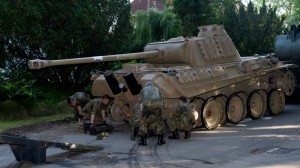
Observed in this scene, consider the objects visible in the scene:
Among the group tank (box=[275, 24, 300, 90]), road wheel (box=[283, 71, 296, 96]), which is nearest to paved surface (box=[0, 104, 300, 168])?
road wheel (box=[283, 71, 296, 96])

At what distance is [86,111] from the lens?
497 inches

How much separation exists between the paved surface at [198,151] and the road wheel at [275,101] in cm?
189

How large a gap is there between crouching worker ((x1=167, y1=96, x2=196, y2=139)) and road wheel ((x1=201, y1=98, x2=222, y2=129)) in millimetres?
1245

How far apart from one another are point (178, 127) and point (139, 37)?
43.6ft

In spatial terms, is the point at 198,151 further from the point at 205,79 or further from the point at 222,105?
the point at 222,105

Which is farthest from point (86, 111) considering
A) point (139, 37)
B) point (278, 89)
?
point (139, 37)

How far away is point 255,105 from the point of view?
1373 cm

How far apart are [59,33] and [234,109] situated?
6.64 meters

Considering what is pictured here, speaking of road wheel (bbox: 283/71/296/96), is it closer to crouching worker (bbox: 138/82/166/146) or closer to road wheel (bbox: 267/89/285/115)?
road wheel (bbox: 267/89/285/115)

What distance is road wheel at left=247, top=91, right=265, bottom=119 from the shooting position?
1341 centimetres

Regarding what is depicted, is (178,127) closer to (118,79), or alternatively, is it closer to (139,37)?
(118,79)

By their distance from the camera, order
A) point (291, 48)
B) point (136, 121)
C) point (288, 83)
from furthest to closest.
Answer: point (291, 48) < point (288, 83) < point (136, 121)

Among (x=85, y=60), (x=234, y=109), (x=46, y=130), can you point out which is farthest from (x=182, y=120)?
(x=46, y=130)

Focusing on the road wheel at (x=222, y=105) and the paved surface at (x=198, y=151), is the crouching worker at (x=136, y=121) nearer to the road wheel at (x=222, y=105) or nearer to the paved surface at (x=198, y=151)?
the paved surface at (x=198, y=151)
